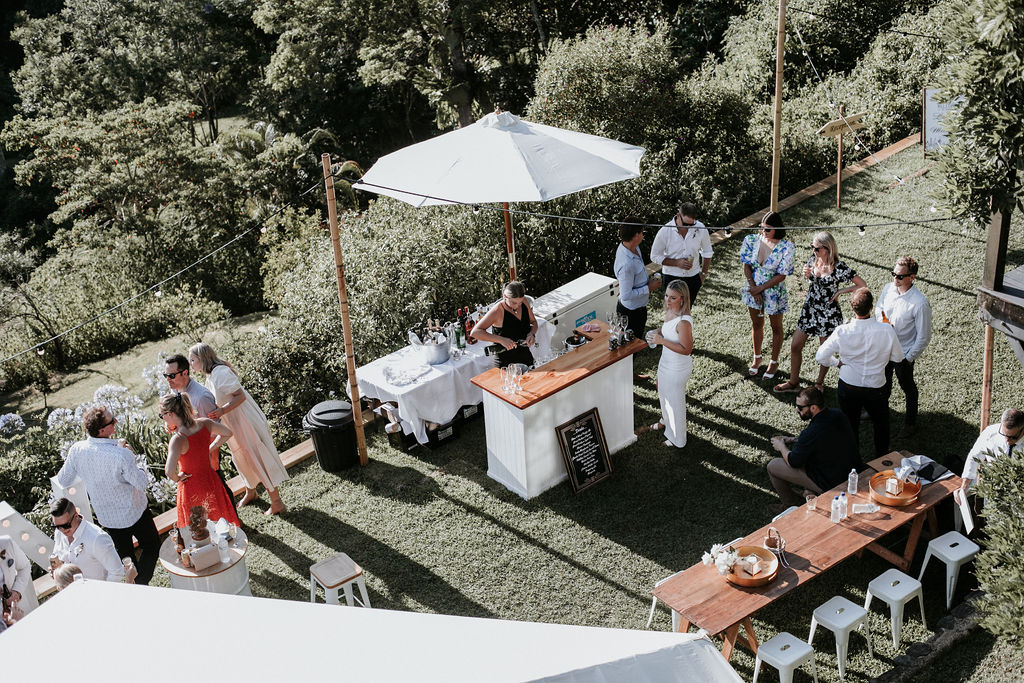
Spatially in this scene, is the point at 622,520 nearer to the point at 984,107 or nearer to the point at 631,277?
the point at 631,277

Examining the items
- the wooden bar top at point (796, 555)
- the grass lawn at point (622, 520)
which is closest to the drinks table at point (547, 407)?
→ the grass lawn at point (622, 520)

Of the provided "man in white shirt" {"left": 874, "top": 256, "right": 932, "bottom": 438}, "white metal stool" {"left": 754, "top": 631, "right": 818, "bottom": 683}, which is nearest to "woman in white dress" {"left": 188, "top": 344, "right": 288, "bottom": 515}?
"white metal stool" {"left": 754, "top": 631, "right": 818, "bottom": 683}

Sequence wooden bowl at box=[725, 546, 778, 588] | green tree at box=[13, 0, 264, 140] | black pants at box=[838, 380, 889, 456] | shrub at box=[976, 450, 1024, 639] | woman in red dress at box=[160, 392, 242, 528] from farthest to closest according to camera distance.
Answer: green tree at box=[13, 0, 264, 140], black pants at box=[838, 380, 889, 456], woman in red dress at box=[160, 392, 242, 528], wooden bowl at box=[725, 546, 778, 588], shrub at box=[976, 450, 1024, 639]

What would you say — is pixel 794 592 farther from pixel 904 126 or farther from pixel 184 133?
pixel 184 133

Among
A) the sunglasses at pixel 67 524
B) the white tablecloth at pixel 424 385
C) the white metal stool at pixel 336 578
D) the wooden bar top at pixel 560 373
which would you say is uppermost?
the sunglasses at pixel 67 524

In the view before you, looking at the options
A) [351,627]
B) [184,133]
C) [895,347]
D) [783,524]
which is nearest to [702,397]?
[895,347]

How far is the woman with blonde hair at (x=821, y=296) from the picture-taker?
823cm

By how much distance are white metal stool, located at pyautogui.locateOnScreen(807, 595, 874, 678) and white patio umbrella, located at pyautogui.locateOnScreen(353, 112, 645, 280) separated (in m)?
3.98

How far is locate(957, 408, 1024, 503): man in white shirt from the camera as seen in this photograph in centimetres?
601

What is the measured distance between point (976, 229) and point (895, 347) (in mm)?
5251

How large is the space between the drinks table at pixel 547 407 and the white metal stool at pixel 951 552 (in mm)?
2976

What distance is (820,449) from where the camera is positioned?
269 inches

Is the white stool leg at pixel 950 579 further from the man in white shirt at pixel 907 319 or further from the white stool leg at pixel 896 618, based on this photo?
the man in white shirt at pixel 907 319

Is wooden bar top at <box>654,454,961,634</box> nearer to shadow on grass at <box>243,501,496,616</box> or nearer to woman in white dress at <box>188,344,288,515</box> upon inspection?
shadow on grass at <box>243,501,496,616</box>
